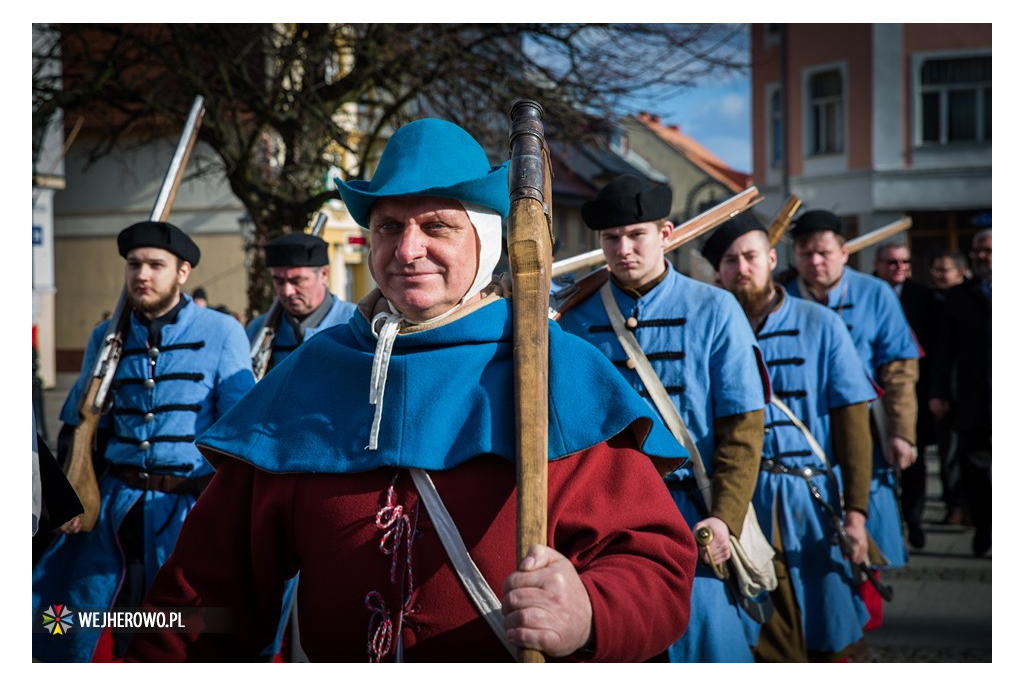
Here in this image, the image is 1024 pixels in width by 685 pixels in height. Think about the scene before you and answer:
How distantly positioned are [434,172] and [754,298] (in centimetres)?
318

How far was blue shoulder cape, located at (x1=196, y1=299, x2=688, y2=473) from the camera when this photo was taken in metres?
2.33

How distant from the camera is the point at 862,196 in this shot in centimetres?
2123

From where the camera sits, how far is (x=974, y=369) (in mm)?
9008

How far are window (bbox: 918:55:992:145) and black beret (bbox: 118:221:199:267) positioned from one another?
1367cm

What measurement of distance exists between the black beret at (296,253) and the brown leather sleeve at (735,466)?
322 centimetres

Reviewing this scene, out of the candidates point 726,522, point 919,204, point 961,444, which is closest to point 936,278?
point 961,444

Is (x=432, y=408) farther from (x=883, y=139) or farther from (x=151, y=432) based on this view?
(x=883, y=139)

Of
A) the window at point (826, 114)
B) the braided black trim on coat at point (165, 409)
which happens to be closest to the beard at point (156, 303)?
the braided black trim on coat at point (165, 409)

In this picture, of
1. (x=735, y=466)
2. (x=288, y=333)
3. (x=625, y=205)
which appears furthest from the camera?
(x=288, y=333)

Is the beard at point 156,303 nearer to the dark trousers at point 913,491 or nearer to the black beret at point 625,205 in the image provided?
the black beret at point 625,205

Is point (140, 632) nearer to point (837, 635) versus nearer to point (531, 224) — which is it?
point (531, 224)

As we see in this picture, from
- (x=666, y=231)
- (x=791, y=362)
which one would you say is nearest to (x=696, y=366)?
(x=666, y=231)
